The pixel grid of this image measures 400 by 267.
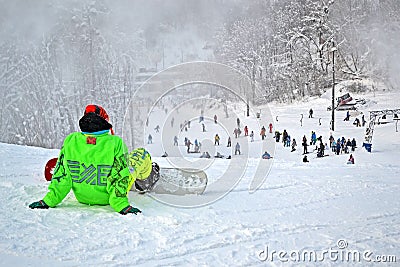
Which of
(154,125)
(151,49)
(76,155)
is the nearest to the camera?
(76,155)

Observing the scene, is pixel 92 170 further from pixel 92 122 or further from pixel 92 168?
pixel 92 122

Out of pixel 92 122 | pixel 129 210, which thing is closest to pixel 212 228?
pixel 129 210

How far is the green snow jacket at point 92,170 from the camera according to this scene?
14.7 feet

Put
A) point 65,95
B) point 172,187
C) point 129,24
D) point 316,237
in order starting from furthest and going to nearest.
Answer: point 129,24 < point 65,95 < point 172,187 < point 316,237

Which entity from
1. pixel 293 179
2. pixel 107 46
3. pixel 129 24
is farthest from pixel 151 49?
pixel 293 179

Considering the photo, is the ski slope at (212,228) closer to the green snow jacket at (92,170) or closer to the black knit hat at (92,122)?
the green snow jacket at (92,170)

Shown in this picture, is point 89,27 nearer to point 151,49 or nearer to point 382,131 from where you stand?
point 151,49

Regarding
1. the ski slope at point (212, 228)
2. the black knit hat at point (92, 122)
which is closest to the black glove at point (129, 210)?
the ski slope at point (212, 228)

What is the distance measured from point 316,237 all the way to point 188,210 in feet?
5.27

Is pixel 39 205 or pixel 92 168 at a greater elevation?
pixel 92 168

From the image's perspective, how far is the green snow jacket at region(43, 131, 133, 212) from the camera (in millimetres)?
4492

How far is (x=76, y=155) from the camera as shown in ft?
15.0

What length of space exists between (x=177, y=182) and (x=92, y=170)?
5.06 ft

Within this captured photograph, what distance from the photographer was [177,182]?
18.7 feet
